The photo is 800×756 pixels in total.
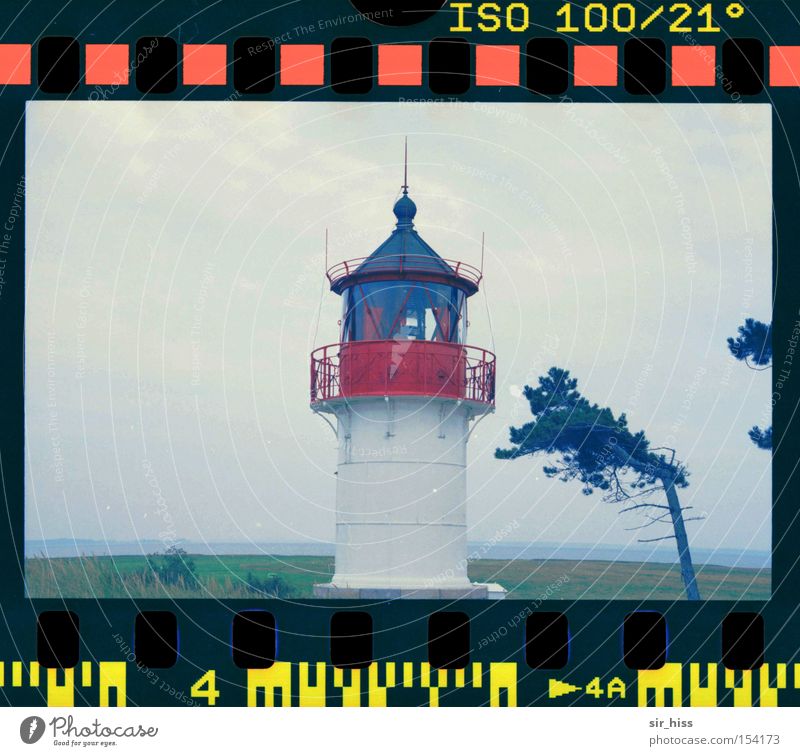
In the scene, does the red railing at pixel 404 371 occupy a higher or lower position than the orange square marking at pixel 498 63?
lower

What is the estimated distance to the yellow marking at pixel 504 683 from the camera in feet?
61.4

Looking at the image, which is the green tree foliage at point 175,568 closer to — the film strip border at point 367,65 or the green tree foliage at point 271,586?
the green tree foliage at point 271,586

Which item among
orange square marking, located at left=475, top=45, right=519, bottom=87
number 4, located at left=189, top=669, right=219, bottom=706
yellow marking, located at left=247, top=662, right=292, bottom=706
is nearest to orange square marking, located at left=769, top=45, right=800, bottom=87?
orange square marking, located at left=475, top=45, right=519, bottom=87

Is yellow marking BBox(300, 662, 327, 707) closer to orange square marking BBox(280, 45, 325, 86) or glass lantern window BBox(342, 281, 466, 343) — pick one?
orange square marking BBox(280, 45, 325, 86)

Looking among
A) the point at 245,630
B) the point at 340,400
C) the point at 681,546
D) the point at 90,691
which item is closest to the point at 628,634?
the point at 245,630

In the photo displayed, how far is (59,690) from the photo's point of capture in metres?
18.2

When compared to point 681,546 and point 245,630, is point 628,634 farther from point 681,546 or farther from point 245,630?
point 681,546

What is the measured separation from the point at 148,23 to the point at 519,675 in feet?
28.1

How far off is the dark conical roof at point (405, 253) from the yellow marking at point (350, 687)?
346 inches

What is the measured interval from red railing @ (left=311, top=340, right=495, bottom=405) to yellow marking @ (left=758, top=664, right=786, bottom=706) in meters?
8.33

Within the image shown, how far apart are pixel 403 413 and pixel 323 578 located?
10.7 meters

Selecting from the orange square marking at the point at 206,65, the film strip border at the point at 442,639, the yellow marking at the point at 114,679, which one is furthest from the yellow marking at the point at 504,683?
the orange square marking at the point at 206,65

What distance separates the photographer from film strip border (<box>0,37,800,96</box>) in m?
18.0
